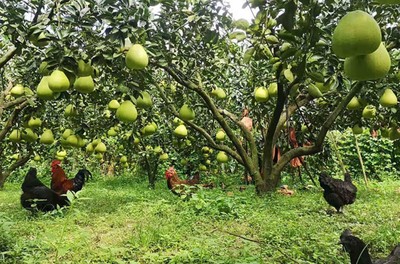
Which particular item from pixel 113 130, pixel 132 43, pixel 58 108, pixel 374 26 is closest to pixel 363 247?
pixel 374 26

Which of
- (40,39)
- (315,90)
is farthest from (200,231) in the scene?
(40,39)

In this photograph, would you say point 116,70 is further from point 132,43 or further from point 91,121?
point 91,121

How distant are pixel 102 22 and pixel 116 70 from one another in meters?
0.35

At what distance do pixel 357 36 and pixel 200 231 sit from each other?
2.92m

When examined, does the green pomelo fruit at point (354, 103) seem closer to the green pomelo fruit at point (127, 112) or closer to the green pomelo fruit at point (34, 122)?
the green pomelo fruit at point (127, 112)

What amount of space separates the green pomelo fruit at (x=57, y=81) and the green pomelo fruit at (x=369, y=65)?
1.48 metres

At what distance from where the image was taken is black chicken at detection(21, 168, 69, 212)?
4.90 metres

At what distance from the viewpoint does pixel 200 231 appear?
378 centimetres

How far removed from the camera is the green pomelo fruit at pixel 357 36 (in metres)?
1.09

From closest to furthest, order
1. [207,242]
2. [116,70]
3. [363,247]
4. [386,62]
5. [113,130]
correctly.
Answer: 1. [386,62]
2. [363,247]
3. [116,70]
4. [207,242]
5. [113,130]

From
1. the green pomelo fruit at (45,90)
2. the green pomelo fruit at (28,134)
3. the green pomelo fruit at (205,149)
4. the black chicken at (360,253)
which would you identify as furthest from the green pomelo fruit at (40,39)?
the green pomelo fruit at (205,149)

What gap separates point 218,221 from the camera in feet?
13.9

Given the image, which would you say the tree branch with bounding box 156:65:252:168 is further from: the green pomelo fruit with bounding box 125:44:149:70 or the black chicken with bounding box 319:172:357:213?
the black chicken with bounding box 319:172:357:213

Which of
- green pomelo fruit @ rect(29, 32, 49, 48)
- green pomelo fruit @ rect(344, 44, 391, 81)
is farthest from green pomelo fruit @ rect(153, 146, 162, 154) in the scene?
green pomelo fruit @ rect(344, 44, 391, 81)
